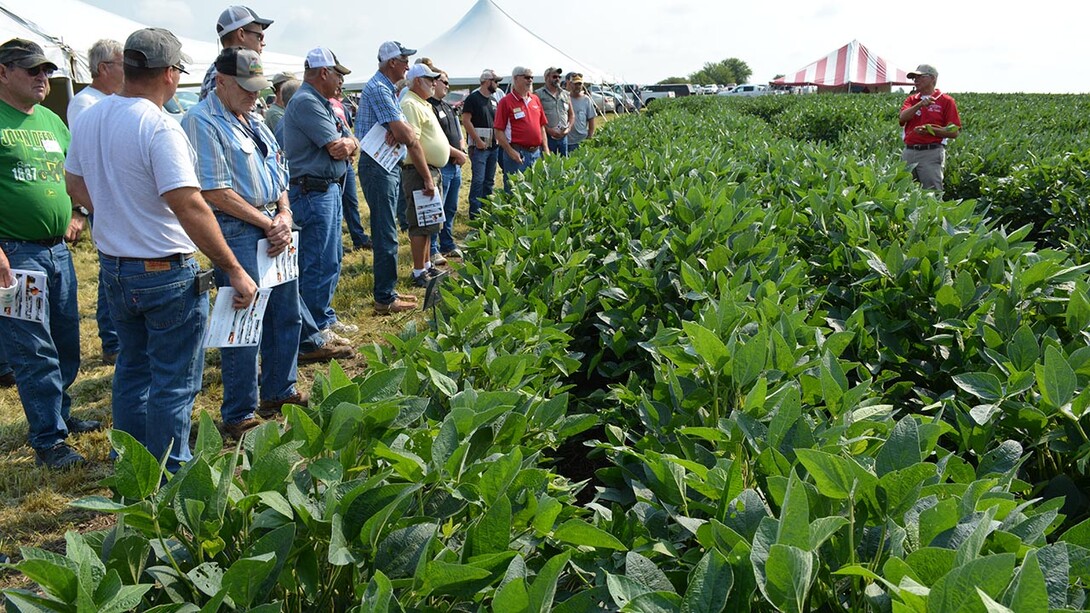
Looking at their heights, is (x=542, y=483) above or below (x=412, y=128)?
below

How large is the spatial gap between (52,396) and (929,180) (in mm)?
8513

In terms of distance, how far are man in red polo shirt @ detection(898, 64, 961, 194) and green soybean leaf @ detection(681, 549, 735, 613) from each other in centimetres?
864

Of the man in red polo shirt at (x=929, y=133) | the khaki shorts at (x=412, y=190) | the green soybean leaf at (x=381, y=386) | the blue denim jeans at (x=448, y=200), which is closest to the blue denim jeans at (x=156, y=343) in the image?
the green soybean leaf at (x=381, y=386)

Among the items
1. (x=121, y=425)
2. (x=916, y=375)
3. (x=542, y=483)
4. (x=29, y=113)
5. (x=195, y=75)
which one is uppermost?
(x=195, y=75)

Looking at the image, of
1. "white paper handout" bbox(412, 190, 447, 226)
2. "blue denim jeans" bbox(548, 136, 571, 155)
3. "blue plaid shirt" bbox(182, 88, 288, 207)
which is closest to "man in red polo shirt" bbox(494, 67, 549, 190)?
"blue denim jeans" bbox(548, 136, 571, 155)

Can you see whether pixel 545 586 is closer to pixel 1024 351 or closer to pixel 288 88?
pixel 1024 351

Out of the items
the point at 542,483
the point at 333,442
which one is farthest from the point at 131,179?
the point at 542,483

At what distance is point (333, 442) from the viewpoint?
1549 millimetres

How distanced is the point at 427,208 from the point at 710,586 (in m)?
5.93

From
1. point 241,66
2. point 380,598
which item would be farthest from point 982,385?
point 241,66

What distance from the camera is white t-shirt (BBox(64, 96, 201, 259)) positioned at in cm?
305

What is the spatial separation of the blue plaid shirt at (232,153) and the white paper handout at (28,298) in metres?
0.92

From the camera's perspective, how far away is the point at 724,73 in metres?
120

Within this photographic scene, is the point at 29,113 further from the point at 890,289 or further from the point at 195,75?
the point at 195,75
